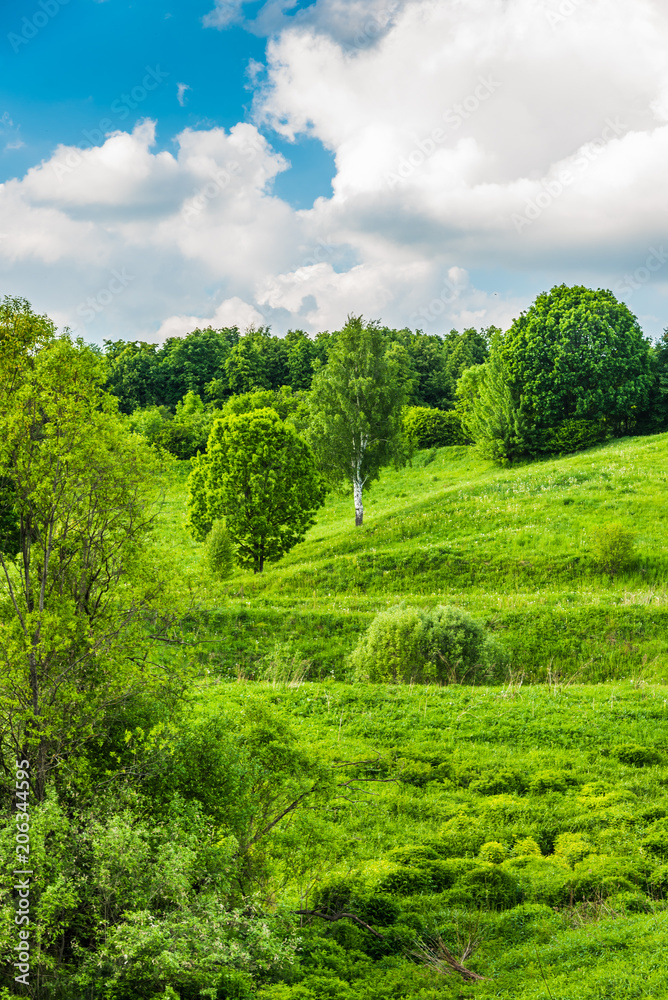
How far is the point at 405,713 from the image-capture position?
1472 centimetres

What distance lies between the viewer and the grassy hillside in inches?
736

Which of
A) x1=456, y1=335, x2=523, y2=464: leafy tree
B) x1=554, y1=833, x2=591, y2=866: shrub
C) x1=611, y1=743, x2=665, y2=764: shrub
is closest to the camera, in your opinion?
x1=554, y1=833, x2=591, y2=866: shrub

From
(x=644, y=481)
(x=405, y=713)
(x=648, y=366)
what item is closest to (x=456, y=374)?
(x=648, y=366)

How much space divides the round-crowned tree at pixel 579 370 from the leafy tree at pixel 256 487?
20.5 metres

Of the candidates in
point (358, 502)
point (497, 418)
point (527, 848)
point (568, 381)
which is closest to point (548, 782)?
point (527, 848)

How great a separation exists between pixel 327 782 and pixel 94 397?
6447 mm

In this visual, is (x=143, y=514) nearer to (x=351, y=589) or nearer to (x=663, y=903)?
(x=663, y=903)

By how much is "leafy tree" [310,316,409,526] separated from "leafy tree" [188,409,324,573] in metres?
4.51

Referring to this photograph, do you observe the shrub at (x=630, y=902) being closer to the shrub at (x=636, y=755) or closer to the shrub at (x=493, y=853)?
the shrub at (x=493, y=853)

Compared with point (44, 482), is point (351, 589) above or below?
below

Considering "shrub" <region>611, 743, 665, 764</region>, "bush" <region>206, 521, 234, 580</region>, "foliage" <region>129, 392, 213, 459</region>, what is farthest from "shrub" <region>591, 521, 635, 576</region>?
"foliage" <region>129, 392, 213, 459</region>

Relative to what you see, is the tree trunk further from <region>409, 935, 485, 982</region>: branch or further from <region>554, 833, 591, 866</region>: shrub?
<region>409, 935, 485, 982</region>: branch

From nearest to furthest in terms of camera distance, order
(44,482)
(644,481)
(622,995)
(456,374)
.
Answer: (622,995)
(44,482)
(644,481)
(456,374)

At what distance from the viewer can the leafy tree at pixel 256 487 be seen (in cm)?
2956
